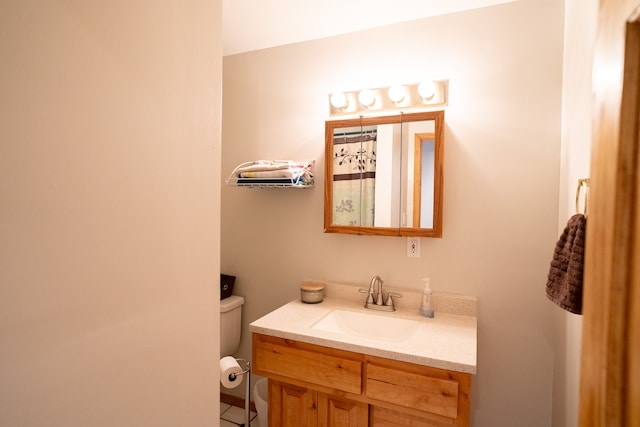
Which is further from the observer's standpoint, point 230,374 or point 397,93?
point 397,93

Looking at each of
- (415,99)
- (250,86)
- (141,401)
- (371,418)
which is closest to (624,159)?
(141,401)

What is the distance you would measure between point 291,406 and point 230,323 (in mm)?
814

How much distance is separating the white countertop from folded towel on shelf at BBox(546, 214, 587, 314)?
490 mm

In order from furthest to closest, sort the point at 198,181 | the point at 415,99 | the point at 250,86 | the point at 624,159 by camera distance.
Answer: the point at 250,86
the point at 415,99
the point at 198,181
the point at 624,159

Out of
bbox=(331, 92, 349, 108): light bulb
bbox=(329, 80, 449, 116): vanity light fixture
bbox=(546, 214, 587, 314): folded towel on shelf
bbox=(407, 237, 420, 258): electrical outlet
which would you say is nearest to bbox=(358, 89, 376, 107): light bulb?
bbox=(329, 80, 449, 116): vanity light fixture

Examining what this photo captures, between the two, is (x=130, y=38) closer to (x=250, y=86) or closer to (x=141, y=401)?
(x=141, y=401)

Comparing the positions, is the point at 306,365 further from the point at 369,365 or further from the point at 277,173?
the point at 277,173

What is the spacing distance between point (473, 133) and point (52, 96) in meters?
1.73

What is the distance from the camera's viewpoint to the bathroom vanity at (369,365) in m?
1.29

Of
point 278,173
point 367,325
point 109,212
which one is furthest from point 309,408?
point 109,212

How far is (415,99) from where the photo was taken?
5.95ft

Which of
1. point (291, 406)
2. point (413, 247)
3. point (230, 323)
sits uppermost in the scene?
point (413, 247)

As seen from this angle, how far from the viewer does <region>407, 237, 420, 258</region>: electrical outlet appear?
1.84 meters

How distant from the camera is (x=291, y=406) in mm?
1558
